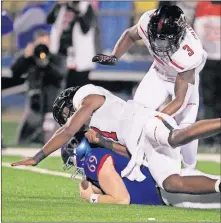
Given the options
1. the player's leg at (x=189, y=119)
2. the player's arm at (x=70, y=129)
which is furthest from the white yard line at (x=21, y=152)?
the player's arm at (x=70, y=129)

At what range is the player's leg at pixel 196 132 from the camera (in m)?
7.34

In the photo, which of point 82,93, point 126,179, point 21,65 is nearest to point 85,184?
point 126,179

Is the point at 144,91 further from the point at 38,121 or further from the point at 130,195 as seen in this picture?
the point at 38,121

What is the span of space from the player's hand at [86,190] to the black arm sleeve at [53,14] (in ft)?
20.8

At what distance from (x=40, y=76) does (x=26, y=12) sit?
1.49m

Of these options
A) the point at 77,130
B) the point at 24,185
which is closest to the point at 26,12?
the point at 24,185

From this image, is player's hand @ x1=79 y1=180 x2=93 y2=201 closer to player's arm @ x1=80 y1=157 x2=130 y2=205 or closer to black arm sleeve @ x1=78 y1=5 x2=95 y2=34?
player's arm @ x1=80 y1=157 x2=130 y2=205

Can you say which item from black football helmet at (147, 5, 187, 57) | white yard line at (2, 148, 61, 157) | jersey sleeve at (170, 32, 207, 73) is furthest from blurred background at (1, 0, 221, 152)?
black football helmet at (147, 5, 187, 57)

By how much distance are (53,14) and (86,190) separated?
21.2 ft

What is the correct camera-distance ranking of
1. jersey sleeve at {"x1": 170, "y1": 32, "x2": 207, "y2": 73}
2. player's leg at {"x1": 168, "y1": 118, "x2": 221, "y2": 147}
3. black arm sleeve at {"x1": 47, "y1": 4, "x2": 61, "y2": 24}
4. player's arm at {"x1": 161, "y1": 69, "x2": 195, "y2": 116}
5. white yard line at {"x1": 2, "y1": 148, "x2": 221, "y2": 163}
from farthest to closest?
black arm sleeve at {"x1": 47, "y1": 4, "x2": 61, "y2": 24} → white yard line at {"x1": 2, "y1": 148, "x2": 221, "y2": 163} → jersey sleeve at {"x1": 170, "y1": 32, "x2": 207, "y2": 73} → player's arm at {"x1": 161, "y1": 69, "x2": 195, "y2": 116} → player's leg at {"x1": 168, "y1": 118, "x2": 221, "y2": 147}

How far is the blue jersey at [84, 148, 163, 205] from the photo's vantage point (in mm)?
8141

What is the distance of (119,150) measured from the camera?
8.28m

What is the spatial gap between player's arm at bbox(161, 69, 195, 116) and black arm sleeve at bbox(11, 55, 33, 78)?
546 centimetres

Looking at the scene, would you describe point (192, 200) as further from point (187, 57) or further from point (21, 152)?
point (21, 152)
